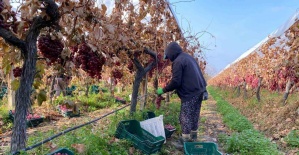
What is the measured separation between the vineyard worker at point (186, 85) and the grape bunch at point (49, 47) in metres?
2.45

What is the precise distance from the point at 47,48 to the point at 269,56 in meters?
8.74

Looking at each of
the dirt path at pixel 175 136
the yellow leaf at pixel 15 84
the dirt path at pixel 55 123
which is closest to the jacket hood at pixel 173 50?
the dirt path at pixel 175 136

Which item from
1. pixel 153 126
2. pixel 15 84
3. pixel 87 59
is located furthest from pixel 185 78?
pixel 15 84

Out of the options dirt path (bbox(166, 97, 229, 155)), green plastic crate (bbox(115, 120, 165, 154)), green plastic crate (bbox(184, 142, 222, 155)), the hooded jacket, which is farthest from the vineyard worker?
green plastic crate (bbox(184, 142, 222, 155))

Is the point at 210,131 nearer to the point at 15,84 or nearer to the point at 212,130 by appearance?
the point at 212,130

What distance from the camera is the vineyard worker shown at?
170 inches

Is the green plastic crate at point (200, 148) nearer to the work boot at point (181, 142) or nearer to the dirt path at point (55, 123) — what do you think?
the work boot at point (181, 142)

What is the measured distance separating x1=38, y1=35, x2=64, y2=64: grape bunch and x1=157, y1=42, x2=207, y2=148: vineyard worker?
245cm

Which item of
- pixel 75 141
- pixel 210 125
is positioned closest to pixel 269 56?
pixel 210 125

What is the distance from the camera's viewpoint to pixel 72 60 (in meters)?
2.47

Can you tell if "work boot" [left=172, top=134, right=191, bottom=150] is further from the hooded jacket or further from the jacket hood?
the jacket hood

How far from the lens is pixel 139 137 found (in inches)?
154

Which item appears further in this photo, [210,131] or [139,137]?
[210,131]

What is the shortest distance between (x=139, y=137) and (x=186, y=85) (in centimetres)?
118
